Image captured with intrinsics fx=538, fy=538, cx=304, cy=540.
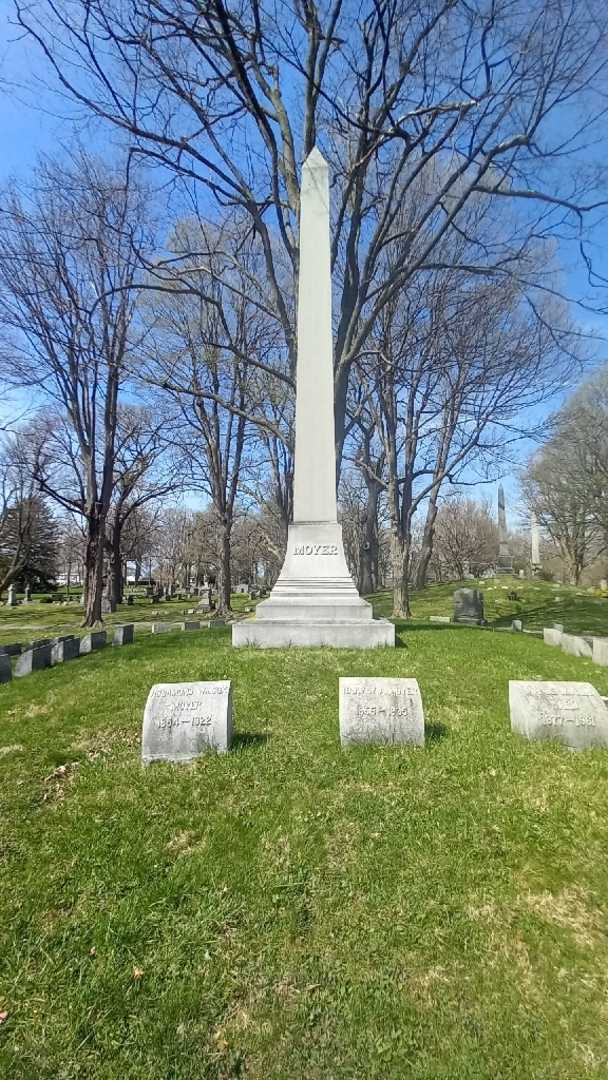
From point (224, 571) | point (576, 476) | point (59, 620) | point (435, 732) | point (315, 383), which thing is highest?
point (576, 476)

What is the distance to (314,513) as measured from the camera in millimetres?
9102

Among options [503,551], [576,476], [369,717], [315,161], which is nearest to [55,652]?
[369,717]

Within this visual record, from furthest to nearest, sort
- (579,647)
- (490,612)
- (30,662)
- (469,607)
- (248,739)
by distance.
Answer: (490,612)
(469,607)
(579,647)
(30,662)
(248,739)

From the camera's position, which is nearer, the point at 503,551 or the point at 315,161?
the point at 315,161

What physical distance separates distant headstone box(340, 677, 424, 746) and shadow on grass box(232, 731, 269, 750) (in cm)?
67

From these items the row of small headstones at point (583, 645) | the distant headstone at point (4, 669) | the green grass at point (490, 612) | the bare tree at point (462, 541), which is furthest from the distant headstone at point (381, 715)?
the bare tree at point (462, 541)

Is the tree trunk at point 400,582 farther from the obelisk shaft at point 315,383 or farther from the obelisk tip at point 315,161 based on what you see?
the obelisk tip at point 315,161

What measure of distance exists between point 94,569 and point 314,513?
12523mm

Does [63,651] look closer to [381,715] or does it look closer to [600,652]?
[381,715]

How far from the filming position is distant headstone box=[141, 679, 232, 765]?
164 inches

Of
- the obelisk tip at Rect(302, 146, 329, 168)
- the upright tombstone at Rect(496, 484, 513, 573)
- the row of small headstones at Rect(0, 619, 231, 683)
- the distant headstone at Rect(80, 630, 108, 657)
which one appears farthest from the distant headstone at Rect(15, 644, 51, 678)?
the upright tombstone at Rect(496, 484, 513, 573)

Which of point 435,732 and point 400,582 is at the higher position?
point 400,582

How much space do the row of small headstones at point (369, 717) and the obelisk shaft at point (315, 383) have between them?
4.97 meters

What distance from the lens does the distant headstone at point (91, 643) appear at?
9.50 m
